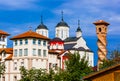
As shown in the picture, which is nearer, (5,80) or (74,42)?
(5,80)

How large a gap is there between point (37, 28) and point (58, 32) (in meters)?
5.64

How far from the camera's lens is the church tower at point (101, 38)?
52.9 metres

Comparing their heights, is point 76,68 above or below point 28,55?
below

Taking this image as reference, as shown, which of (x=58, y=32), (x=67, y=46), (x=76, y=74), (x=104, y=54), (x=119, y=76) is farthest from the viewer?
(x=58, y=32)

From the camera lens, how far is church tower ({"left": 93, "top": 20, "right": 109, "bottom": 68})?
52.9 meters

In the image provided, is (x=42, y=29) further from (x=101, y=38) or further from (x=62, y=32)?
(x=101, y=38)

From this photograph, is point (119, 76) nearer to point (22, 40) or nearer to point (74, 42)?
point (22, 40)

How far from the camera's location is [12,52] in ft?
253

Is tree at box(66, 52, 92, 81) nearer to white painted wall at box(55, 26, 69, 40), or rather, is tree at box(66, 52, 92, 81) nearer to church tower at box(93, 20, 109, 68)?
church tower at box(93, 20, 109, 68)

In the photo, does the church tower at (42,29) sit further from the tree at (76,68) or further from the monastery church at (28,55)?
the tree at (76,68)

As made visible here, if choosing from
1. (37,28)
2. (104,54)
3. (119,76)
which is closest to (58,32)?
(37,28)

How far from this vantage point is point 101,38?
5478 centimetres

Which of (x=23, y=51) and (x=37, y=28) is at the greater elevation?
(x=37, y=28)

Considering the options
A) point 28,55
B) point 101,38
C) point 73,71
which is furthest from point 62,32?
point 73,71
